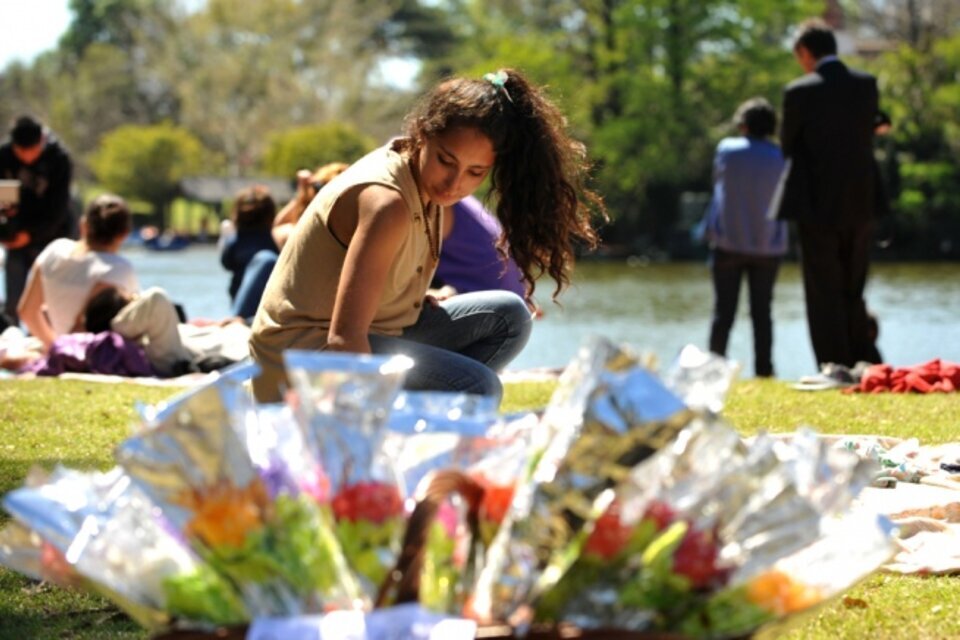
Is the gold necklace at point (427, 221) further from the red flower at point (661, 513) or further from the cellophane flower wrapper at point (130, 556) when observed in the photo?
the red flower at point (661, 513)

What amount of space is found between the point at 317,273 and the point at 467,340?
2.55ft

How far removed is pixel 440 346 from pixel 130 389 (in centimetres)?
385

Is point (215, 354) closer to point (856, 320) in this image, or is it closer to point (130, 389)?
point (130, 389)

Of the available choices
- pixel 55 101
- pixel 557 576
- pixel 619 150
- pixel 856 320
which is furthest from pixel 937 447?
pixel 55 101

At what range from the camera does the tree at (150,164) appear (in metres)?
57.3

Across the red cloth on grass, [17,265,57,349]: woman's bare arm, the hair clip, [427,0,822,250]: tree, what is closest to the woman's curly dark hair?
the hair clip

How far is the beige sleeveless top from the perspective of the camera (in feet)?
12.9

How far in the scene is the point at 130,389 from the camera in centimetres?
804

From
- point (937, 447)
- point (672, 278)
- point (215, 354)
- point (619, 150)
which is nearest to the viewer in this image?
point (937, 447)

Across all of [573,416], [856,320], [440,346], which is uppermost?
[573,416]

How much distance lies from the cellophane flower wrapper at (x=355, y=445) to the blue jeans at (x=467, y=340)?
182cm

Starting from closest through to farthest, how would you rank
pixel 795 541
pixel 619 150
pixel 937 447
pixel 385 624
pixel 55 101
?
pixel 385 624, pixel 795 541, pixel 937 447, pixel 619 150, pixel 55 101

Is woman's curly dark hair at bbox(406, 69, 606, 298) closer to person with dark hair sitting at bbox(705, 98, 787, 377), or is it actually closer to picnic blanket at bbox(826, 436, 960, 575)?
picnic blanket at bbox(826, 436, 960, 575)

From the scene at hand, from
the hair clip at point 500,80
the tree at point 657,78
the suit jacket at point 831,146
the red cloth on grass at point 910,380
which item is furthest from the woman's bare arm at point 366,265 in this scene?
the tree at point 657,78
